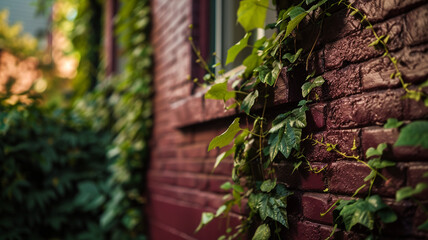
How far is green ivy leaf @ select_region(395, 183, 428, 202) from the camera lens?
819mm

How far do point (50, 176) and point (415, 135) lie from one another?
3.35 metres

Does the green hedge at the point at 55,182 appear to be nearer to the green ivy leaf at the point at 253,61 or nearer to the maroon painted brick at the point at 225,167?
the maroon painted brick at the point at 225,167

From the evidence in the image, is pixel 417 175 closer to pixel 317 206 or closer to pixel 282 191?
pixel 317 206

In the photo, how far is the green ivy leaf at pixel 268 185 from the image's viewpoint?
130 cm

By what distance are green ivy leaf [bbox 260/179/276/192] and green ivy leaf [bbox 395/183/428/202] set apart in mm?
503

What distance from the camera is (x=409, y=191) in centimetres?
84

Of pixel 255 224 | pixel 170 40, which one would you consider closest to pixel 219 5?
pixel 170 40

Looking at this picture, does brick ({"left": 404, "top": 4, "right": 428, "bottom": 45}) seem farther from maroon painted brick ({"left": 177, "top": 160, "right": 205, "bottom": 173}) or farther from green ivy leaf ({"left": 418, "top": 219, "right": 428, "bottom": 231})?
maroon painted brick ({"left": 177, "top": 160, "right": 205, "bottom": 173})

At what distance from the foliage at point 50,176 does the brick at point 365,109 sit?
90.1 inches

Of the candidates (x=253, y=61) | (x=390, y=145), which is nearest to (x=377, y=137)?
(x=390, y=145)

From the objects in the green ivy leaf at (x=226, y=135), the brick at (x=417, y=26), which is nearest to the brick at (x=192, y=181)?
the green ivy leaf at (x=226, y=135)

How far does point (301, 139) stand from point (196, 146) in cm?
99

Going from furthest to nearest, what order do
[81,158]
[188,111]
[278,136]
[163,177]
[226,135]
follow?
1. [81,158]
2. [163,177]
3. [188,111]
4. [226,135]
5. [278,136]

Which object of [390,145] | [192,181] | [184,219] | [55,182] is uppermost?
[390,145]
